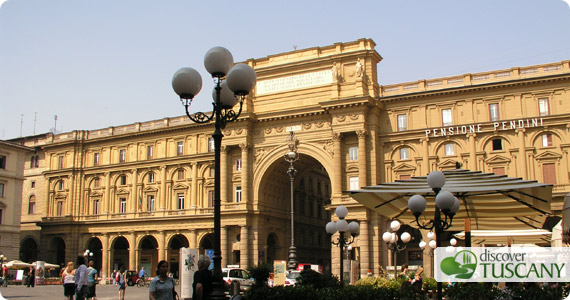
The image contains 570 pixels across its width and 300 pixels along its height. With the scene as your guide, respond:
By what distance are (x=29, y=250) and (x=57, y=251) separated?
4550 millimetres

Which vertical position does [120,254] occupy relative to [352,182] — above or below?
below

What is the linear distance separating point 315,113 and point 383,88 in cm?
632

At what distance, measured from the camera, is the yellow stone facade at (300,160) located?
147 ft

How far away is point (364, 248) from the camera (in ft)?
152

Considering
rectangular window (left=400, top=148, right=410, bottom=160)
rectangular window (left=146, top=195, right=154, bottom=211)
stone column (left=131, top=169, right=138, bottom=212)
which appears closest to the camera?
rectangular window (left=400, top=148, right=410, bottom=160)

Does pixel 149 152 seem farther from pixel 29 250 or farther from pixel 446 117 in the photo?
pixel 446 117

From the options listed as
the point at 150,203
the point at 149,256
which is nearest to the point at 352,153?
the point at 150,203

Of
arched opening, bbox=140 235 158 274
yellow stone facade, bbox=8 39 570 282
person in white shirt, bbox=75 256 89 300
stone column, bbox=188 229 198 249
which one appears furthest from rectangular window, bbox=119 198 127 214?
person in white shirt, bbox=75 256 89 300

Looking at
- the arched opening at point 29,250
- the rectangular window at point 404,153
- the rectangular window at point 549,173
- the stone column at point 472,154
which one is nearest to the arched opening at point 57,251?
the arched opening at point 29,250

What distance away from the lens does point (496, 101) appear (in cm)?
4541

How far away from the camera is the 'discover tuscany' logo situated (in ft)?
45.9

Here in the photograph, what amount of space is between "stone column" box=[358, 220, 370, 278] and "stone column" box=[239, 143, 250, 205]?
11.1 meters

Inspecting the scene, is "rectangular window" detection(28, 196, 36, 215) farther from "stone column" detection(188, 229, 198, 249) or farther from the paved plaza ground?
the paved plaza ground

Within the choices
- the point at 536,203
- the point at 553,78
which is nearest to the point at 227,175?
the point at 553,78
